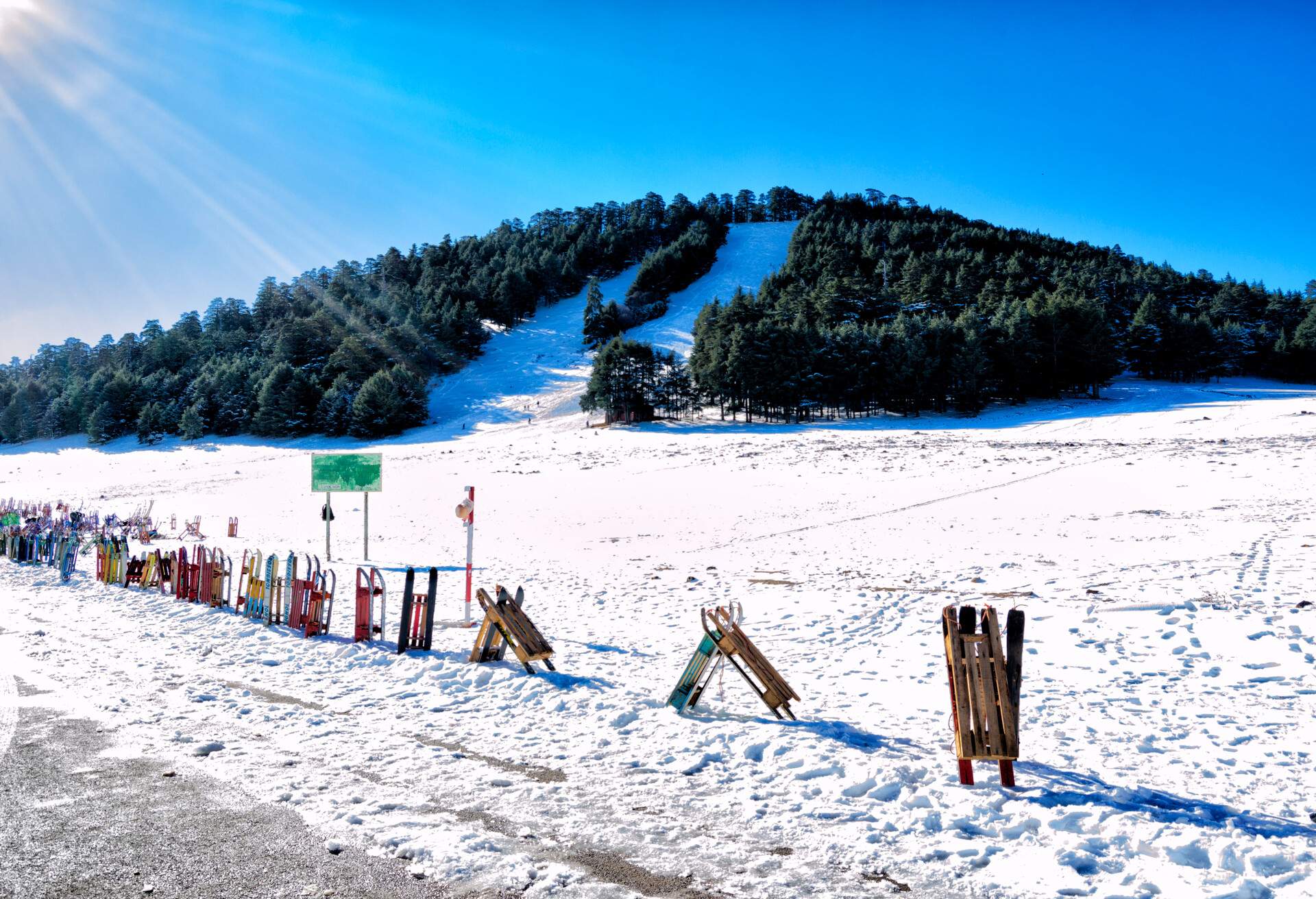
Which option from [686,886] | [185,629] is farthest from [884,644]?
[185,629]

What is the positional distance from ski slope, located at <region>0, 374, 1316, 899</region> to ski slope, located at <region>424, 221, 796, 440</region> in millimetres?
48112

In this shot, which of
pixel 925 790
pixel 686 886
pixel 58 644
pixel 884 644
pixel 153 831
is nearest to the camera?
pixel 686 886

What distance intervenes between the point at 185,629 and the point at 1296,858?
47.6 ft

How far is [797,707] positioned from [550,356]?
285 feet

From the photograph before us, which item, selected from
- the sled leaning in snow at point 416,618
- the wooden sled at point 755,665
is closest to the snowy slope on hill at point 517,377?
the sled leaning in snow at point 416,618

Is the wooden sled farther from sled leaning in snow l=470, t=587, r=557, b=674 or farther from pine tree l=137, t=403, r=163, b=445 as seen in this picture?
pine tree l=137, t=403, r=163, b=445

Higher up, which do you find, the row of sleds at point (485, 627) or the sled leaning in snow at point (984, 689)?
the sled leaning in snow at point (984, 689)

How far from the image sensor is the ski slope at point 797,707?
4961 millimetres

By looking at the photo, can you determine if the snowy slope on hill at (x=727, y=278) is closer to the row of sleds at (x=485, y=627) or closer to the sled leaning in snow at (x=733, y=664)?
the row of sleds at (x=485, y=627)

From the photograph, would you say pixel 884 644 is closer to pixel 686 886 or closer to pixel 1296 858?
pixel 1296 858

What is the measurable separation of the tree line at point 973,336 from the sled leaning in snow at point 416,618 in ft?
161

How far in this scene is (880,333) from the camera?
5878 centimetres

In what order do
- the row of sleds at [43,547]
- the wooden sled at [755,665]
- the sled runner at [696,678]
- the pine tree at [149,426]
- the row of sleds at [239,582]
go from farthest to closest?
the pine tree at [149,426], the row of sleds at [43,547], the row of sleds at [239,582], the sled runner at [696,678], the wooden sled at [755,665]

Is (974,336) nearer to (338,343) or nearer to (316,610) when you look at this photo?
(316,610)
